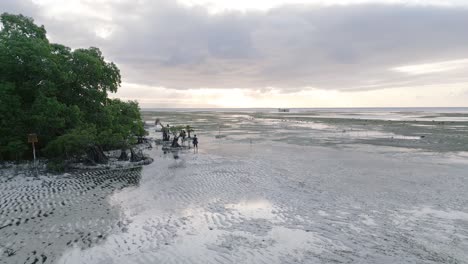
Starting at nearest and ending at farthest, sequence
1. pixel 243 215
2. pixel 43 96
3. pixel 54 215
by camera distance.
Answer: pixel 54 215, pixel 243 215, pixel 43 96

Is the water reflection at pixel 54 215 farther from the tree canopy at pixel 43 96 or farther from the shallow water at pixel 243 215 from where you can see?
the tree canopy at pixel 43 96

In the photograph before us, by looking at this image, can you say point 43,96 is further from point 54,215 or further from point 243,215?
point 243,215

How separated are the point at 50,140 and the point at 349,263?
28906mm

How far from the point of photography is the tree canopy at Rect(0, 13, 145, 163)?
26.4 meters

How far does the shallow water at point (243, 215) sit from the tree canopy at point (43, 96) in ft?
18.8

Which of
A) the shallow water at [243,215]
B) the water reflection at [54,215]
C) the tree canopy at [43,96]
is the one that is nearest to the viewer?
the shallow water at [243,215]

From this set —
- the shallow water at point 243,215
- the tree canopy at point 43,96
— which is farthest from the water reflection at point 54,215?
the tree canopy at point 43,96

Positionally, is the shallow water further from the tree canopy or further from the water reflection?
the tree canopy

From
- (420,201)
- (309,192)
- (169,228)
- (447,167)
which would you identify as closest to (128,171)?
(169,228)

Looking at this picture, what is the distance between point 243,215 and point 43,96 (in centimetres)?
2297

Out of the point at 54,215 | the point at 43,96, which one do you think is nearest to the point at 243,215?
the point at 54,215

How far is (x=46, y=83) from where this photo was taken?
28328mm

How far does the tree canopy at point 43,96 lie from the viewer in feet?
86.5

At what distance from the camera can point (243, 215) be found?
15.1 m
